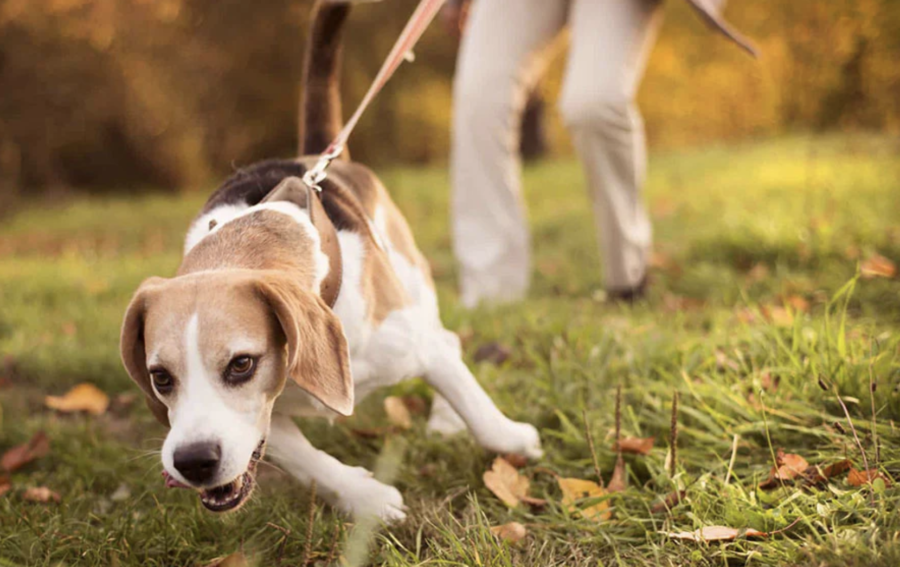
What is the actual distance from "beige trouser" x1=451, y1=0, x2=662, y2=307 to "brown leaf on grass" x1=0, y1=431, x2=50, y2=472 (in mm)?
2183

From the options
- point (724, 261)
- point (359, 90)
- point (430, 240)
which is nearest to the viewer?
point (724, 261)

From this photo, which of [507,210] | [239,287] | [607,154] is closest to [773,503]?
[239,287]

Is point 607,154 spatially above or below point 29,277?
above

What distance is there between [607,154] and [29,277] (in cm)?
375

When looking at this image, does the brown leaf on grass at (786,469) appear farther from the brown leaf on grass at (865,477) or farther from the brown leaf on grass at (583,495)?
the brown leaf on grass at (583,495)

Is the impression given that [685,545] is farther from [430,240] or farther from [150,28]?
[150,28]

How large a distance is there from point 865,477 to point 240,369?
1.54 m

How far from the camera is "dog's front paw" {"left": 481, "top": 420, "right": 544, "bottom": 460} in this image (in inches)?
100

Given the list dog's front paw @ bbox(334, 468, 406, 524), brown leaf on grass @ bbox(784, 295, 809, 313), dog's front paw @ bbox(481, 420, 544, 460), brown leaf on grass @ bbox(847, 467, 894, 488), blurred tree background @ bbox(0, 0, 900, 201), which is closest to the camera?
brown leaf on grass @ bbox(847, 467, 894, 488)

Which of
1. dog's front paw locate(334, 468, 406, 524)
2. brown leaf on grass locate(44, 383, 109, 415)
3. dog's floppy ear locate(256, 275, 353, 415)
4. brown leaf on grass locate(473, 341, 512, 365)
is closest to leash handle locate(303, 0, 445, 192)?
dog's floppy ear locate(256, 275, 353, 415)

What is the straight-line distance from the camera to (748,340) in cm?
296

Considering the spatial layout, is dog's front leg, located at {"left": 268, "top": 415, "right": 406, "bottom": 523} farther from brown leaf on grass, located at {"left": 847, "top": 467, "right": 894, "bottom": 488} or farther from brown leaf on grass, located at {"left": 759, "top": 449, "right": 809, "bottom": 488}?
brown leaf on grass, located at {"left": 847, "top": 467, "right": 894, "bottom": 488}

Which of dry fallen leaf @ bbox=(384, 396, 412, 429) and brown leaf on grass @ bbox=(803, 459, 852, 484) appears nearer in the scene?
brown leaf on grass @ bbox=(803, 459, 852, 484)

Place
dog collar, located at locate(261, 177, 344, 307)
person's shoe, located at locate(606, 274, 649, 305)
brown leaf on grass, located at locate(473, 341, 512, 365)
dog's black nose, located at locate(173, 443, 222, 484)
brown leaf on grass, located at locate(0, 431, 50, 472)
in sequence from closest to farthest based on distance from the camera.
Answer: dog's black nose, located at locate(173, 443, 222, 484)
dog collar, located at locate(261, 177, 344, 307)
brown leaf on grass, located at locate(0, 431, 50, 472)
brown leaf on grass, located at locate(473, 341, 512, 365)
person's shoe, located at locate(606, 274, 649, 305)
